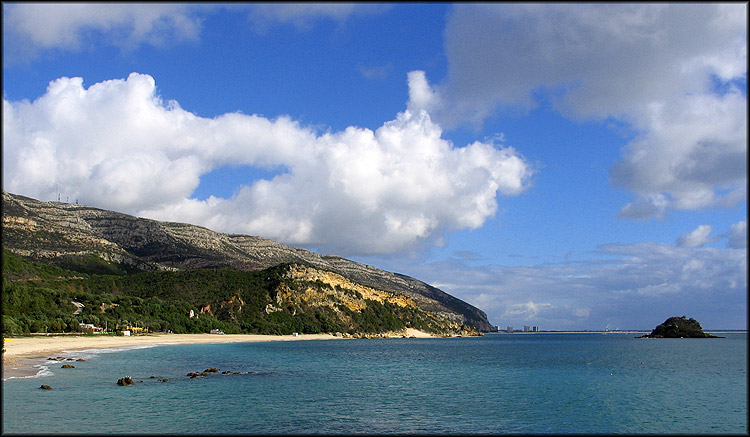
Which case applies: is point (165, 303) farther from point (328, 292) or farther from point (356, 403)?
point (356, 403)

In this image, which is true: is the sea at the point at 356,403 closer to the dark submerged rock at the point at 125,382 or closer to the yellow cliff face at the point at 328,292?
the dark submerged rock at the point at 125,382

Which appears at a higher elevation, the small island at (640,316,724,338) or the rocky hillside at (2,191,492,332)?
the rocky hillside at (2,191,492,332)

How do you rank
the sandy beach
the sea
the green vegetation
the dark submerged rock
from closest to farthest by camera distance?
the sea < the dark submerged rock < the sandy beach < the green vegetation

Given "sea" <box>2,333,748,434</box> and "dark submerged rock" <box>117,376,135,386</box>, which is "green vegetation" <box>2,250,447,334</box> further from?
"sea" <box>2,333,748,434</box>

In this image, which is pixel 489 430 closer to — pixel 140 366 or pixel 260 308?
pixel 140 366

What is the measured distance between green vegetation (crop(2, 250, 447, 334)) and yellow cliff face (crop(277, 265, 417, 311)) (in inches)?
55.2

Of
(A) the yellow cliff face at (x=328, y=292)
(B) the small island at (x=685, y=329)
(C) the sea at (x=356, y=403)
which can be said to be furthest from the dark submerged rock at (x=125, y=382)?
(B) the small island at (x=685, y=329)

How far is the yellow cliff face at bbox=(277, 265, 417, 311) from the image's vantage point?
518 ft

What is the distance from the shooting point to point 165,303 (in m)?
123

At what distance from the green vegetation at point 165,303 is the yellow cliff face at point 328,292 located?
1.40 meters

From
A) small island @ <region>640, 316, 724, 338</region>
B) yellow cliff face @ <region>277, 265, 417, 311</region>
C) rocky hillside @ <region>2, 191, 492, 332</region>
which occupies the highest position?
rocky hillside @ <region>2, 191, 492, 332</region>

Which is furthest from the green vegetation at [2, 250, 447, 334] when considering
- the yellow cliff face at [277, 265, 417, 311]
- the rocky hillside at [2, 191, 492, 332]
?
the rocky hillside at [2, 191, 492, 332]

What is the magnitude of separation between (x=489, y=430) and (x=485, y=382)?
65.3 ft

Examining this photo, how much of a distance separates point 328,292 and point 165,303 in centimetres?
5515
